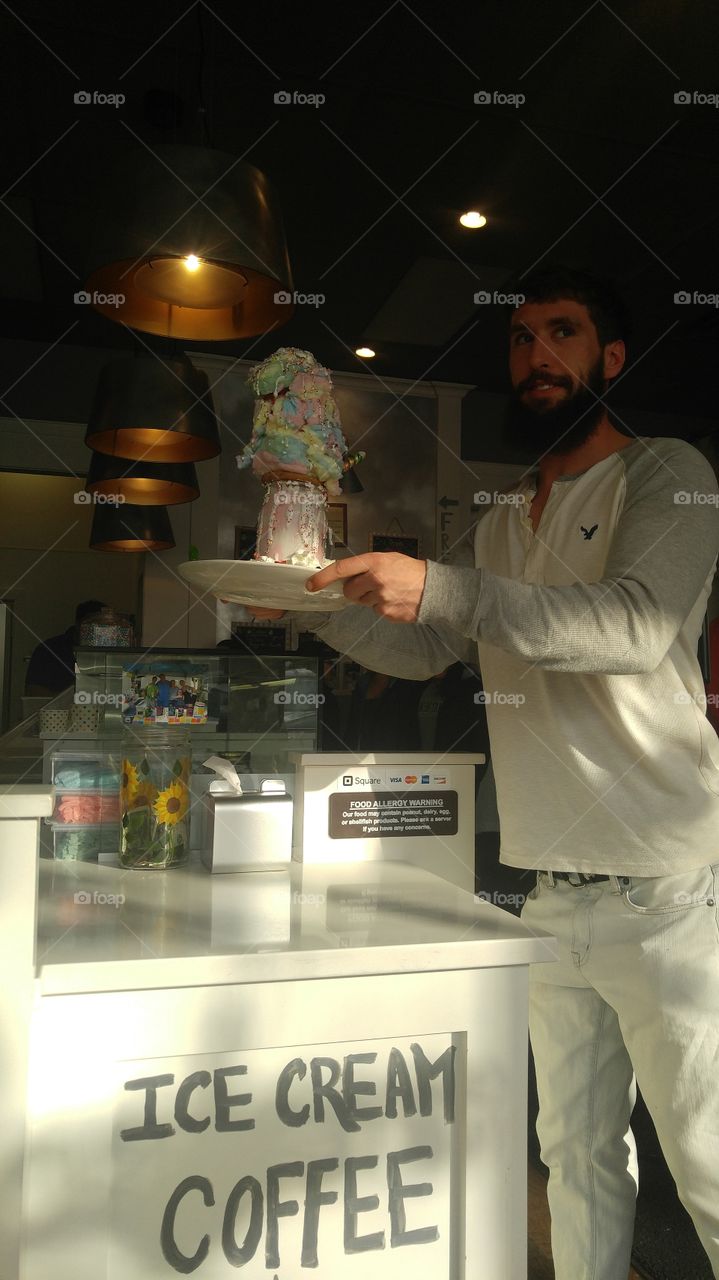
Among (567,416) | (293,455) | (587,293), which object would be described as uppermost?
(587,293)

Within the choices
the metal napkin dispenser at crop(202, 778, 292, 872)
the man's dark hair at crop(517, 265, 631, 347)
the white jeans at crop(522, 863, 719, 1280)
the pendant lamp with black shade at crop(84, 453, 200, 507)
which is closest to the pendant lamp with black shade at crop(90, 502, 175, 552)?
the pendant lamp with black shade at crop(84, 453, 200, 507)

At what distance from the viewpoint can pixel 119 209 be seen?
1.53 meters

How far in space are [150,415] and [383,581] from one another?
139 centimetres

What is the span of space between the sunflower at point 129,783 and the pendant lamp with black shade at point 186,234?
84cm

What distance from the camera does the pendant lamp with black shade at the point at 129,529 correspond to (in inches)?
164

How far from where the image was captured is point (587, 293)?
A: 159cm

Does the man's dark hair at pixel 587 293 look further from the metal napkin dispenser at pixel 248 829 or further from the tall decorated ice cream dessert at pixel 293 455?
the metal napkin dispenser at pixel 248 829

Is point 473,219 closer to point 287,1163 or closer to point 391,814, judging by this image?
point 391,814

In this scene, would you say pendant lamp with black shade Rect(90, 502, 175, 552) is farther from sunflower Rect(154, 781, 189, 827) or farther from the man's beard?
the man's beard

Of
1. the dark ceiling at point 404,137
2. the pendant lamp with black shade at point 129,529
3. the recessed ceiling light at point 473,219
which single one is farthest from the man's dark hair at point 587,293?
the pendant lamp with black shade at point 129,529

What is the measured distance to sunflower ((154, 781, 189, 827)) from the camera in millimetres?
1626

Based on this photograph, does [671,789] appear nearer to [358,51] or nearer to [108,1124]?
[108,1124]

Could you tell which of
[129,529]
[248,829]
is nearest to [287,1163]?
[248,829]

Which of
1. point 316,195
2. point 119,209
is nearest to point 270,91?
point 316,195
